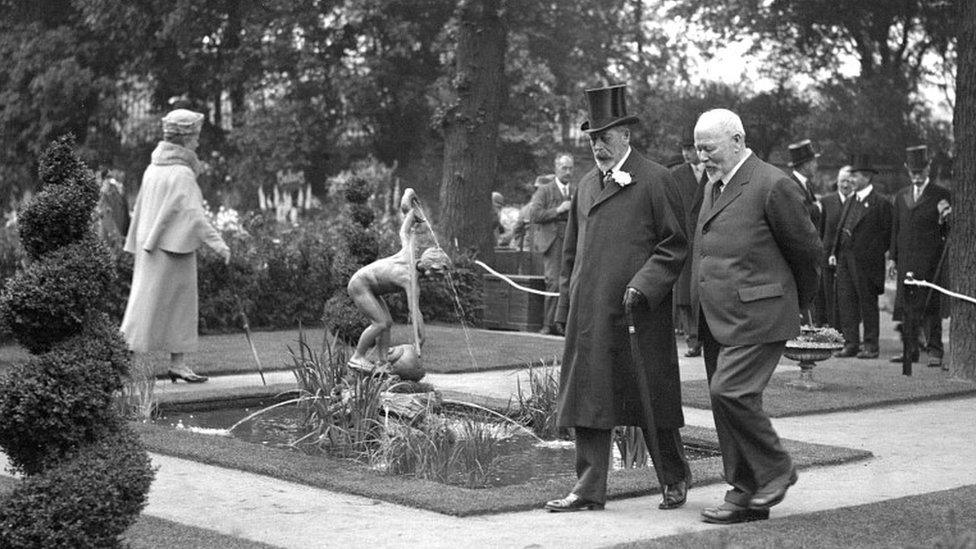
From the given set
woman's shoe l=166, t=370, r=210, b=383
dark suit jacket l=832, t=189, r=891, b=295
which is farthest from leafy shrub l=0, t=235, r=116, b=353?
dark suit jacket l=832, t=189, r=891, b=295

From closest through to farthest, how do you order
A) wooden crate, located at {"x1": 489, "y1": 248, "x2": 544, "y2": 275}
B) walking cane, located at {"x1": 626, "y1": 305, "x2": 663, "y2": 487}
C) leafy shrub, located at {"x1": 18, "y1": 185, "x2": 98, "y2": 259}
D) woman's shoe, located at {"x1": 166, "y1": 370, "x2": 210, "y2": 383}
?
leafy shrub, located at {"x1": 18, "y1": 185, "x2": 98, "y2": 259} → walking cane, located at {"x1": 626, "y1": 305, "x2": 663, "y2": 487} → woman's shoe, located at {"x1": 166, "y1": 370, "x2": 210, "y2": 383} → wooden crate, located at {"x1": 489, "y1": 248, "x2": 544, "y2": 275}

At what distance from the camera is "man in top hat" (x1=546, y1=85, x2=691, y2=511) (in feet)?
26.0

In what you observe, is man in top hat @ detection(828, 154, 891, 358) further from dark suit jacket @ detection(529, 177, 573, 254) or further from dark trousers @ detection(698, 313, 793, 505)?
dark trousers @ detection(698, 313, 793, 505)

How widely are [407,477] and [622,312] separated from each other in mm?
1660

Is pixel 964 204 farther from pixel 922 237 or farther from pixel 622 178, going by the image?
pixel 622 178

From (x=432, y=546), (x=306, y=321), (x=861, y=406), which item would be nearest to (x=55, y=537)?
(x=432, y=546)

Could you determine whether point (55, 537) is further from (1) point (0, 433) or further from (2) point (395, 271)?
(2) point (395, 271)

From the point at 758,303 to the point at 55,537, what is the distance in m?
3.55

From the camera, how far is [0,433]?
20.2 ft

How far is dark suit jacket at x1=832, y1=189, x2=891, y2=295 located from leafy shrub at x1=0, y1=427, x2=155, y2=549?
1219 cm

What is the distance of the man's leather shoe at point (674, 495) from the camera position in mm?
7996

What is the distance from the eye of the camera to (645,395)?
26.0 feet

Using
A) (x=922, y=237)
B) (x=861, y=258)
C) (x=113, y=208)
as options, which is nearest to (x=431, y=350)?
(x=861, y=258)

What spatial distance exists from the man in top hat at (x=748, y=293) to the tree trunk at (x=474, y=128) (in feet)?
42.9
